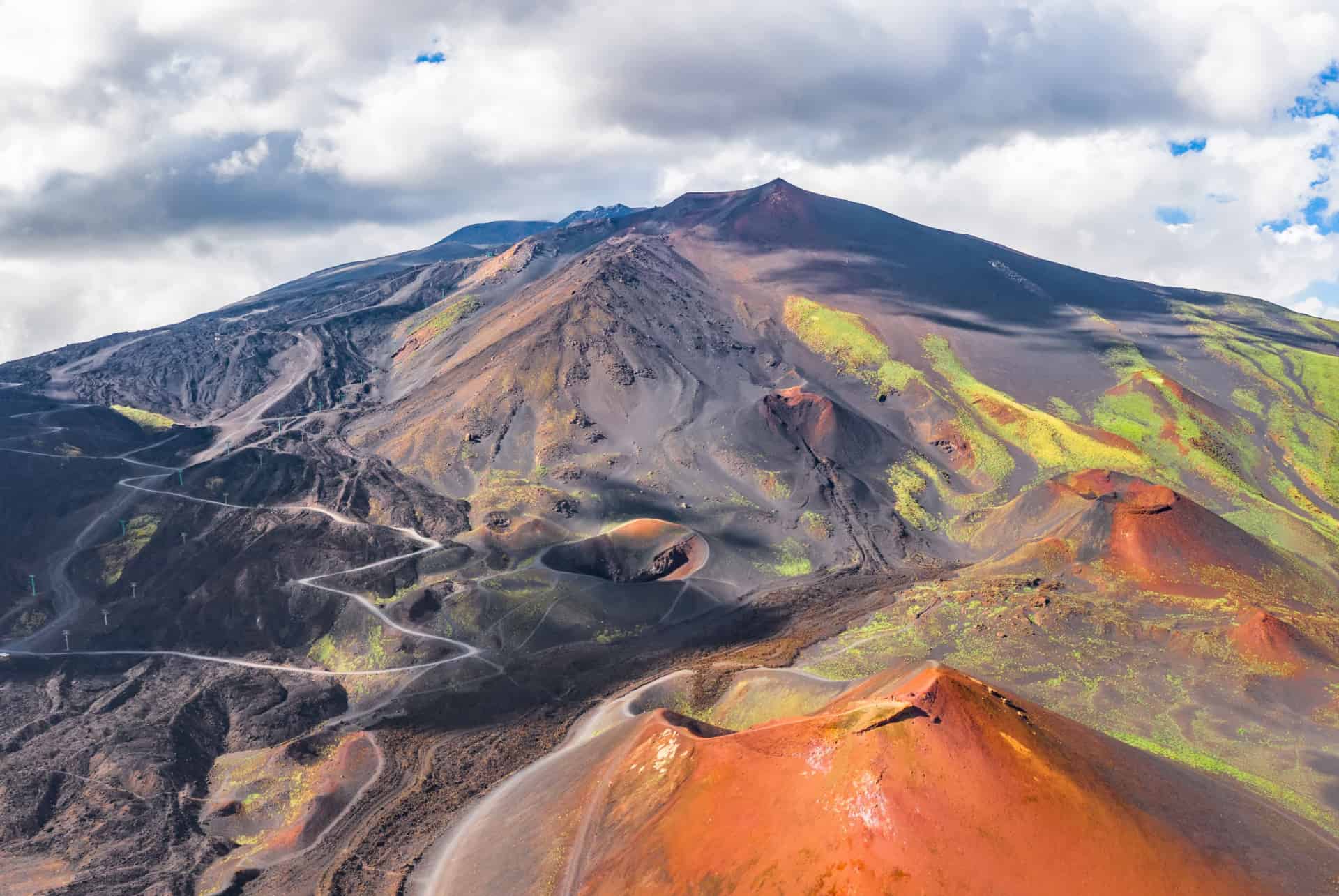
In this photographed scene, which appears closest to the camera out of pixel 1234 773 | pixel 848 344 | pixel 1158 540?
pixel 1234 773

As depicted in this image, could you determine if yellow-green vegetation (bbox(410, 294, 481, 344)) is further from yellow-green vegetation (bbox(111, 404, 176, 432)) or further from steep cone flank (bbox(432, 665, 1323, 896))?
steep cone flank (bbox(432, 665, 1323, 896))

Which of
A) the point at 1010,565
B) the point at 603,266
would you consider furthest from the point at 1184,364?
the point at 603,266

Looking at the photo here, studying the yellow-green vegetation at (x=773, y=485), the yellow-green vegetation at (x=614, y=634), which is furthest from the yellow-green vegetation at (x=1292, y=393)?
the yellow-green vegetation at (x=614, y=634)

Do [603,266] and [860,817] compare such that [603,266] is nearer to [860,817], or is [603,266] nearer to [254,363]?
[254,363]

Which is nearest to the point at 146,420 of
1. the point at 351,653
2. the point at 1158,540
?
the point at 351,653

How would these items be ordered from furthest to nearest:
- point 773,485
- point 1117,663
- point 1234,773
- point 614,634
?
point 773,485
point 614,634
point 1117,663
point 1234,773

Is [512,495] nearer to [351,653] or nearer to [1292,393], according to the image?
[351,653]
